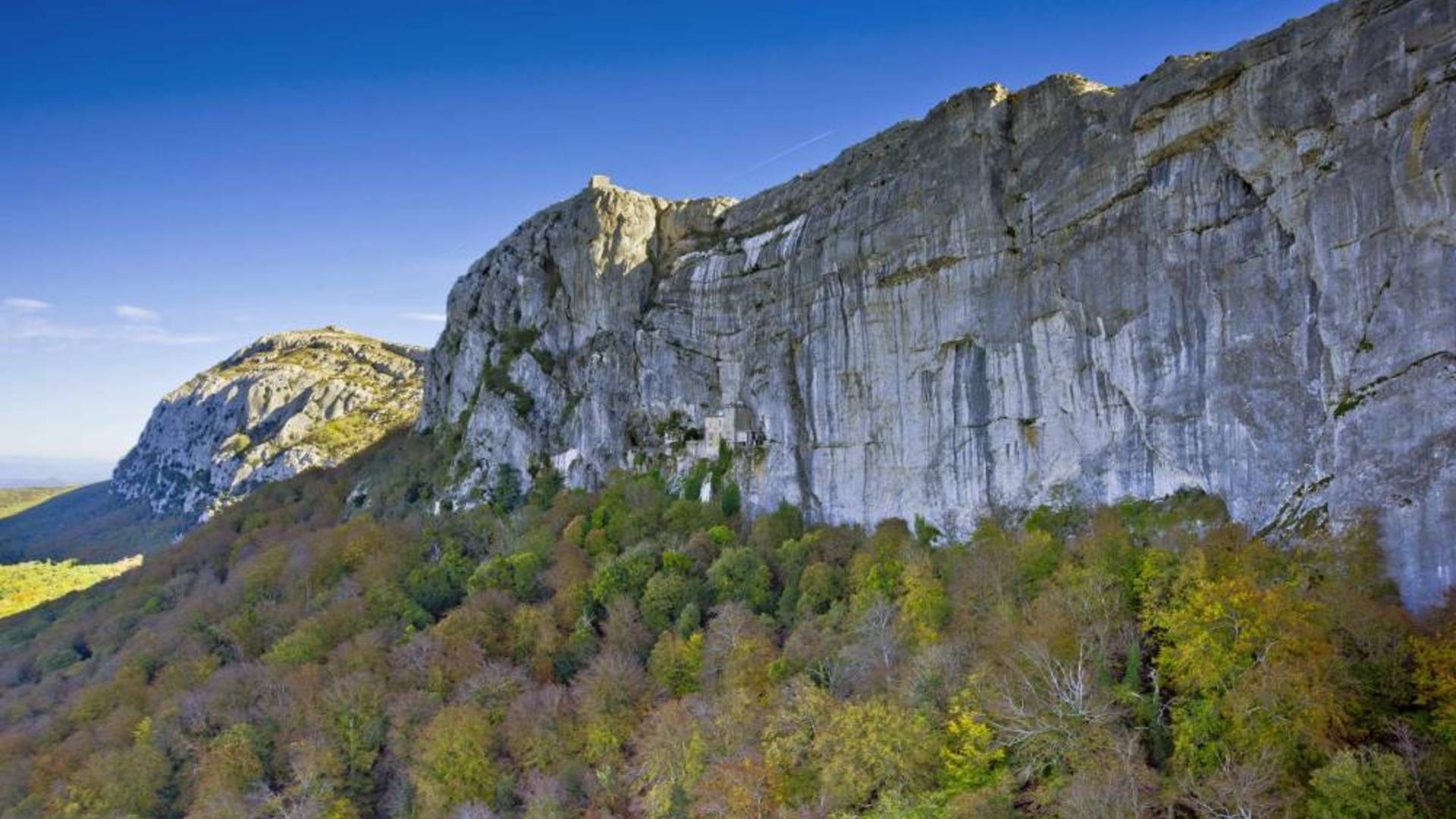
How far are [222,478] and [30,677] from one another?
70.7m

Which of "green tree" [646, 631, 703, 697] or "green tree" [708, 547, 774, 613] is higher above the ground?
"green tree" [708, 547, 774, 613]

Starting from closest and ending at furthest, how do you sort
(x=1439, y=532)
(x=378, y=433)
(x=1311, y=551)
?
(x=1439, y=532)
(x=1311, y=551)
(x=378, y=433)

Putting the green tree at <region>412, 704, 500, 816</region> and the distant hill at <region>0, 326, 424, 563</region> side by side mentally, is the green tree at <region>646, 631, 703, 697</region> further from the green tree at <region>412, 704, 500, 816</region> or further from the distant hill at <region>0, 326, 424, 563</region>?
the distant hill at <region>0, 326, 424, 563</region>

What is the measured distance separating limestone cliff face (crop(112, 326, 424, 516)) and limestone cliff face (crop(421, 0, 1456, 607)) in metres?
78.1

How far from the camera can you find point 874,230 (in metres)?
44.2

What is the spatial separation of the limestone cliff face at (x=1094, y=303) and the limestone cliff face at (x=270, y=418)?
78147 mm

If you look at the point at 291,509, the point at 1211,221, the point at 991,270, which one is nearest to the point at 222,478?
the point at 291,509

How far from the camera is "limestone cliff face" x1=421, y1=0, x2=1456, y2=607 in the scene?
81.3 feet

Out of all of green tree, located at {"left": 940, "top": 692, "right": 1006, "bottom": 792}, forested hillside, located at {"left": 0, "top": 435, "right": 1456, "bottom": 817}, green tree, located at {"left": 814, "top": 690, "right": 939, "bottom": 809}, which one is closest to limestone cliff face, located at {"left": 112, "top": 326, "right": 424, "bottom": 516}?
forested hillside, located at {"left": 0, "top": 435, "right": 1456, "bottom": 817}

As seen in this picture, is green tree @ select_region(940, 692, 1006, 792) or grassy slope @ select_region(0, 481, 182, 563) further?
grassy slope @ select_region(0, 481, 182, 563)

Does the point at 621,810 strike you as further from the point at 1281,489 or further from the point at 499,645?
the point at 1281,489

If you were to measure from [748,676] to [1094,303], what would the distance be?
2431 centimetres

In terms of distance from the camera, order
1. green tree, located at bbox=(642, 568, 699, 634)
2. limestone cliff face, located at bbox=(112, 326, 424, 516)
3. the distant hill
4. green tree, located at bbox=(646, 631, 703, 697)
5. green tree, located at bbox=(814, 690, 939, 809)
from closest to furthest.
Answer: green tree, located at bbox=(814, 690, 939, 809) < green tree, located at bbox=(646, 631, 703, 697) < green tree, located at bbox=(642, 568, 699, 634) < limestone cliff face, located at bbox=(112, 326, 424, 516) < the distant hill

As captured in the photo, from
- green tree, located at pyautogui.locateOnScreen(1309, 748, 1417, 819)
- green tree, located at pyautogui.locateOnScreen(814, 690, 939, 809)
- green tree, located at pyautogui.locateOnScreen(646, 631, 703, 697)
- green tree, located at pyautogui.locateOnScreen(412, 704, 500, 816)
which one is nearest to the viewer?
green tree, located at pyautogui.locateOnScreen(1309, 748, 1417, 819)
